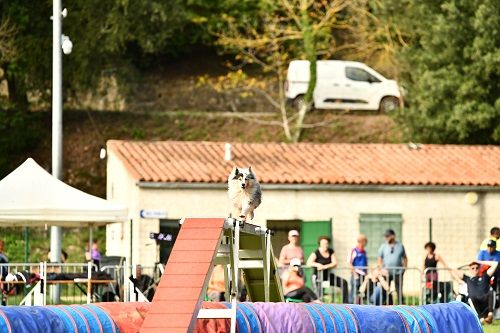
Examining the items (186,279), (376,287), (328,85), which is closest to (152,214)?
(376,287)

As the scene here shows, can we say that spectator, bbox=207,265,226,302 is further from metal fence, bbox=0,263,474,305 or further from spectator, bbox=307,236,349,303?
spectator, bbox=307,236,349,303

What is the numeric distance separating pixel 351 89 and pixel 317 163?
15.6 meters

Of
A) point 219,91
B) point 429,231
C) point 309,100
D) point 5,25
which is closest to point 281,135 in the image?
point 309,100

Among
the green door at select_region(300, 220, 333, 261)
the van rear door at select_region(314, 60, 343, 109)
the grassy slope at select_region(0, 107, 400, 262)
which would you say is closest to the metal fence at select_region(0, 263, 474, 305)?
the green door at select_region(300, 220, 333, 261)

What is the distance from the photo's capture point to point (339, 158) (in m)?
41.8

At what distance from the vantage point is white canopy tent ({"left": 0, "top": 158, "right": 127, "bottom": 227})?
26234mm

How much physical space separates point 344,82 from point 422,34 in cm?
625

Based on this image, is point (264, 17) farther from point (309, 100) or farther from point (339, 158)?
point (339, 158)

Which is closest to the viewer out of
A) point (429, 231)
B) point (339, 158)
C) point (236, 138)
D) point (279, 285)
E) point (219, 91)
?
point (279, 285)

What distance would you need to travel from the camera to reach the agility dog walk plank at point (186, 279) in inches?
659

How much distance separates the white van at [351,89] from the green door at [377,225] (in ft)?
55.1

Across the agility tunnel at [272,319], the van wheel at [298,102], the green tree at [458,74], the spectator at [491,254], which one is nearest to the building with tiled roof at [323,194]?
the green tree at [458,74]

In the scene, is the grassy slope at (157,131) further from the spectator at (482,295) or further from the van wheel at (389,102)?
the spectator at (482,295)

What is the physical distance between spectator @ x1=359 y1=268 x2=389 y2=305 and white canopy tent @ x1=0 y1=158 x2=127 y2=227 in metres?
5.02
